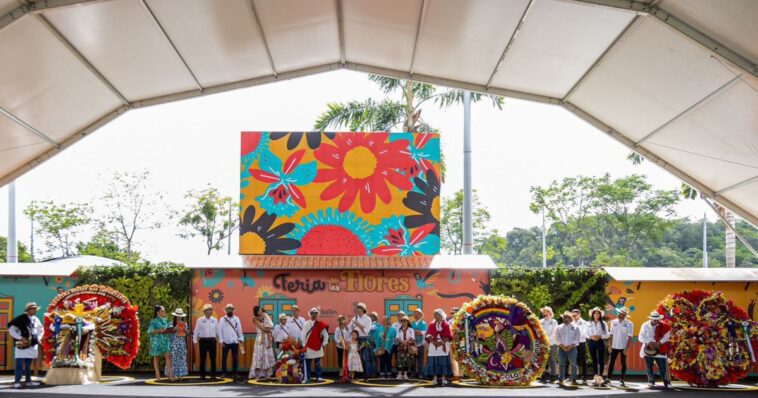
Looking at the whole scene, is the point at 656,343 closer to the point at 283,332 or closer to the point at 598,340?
the point at 598,340

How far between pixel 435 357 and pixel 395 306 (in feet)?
8.20

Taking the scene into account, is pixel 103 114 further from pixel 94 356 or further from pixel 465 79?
pixel 465 79

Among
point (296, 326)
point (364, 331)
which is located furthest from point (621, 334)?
point (296, 326)

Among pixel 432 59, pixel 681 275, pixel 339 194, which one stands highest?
pixel 432 59

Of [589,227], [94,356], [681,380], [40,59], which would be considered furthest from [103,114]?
[589,227]

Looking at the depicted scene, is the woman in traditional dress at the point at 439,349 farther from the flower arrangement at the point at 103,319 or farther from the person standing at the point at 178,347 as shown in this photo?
the flower arrangement at the point at 103,319

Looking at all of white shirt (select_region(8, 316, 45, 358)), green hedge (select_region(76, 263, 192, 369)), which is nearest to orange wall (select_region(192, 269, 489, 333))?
green hedge (select_region(76, 263, 192, 369))

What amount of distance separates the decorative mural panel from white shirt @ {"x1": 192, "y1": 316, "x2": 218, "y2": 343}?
2616mm

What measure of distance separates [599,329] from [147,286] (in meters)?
10.4

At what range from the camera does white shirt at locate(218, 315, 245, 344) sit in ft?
56.3

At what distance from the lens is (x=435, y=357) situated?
16.6 meters

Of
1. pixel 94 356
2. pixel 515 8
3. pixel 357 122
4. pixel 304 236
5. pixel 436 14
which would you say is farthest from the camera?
pixel 357 122

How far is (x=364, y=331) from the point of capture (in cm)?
1736

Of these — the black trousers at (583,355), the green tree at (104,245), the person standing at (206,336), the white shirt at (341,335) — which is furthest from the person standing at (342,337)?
the green tree at (104,245)
